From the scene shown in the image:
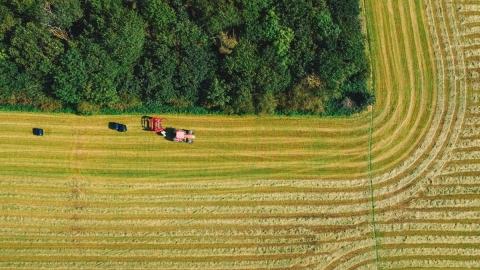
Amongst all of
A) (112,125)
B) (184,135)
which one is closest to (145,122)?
(112,125)

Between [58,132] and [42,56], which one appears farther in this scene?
[58,132]

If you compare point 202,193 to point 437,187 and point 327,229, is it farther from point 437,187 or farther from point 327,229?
point 437,187

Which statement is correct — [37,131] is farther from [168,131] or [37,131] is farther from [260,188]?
[260,188]

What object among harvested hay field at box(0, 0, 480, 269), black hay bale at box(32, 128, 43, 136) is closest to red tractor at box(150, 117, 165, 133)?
harvested hay field at box(0, 0, 480, 269)

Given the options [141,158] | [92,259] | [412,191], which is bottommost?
[92,259]

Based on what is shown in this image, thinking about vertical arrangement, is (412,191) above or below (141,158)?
below

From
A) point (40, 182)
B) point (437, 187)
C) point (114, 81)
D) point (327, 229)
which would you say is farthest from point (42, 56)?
point (437, 187)
